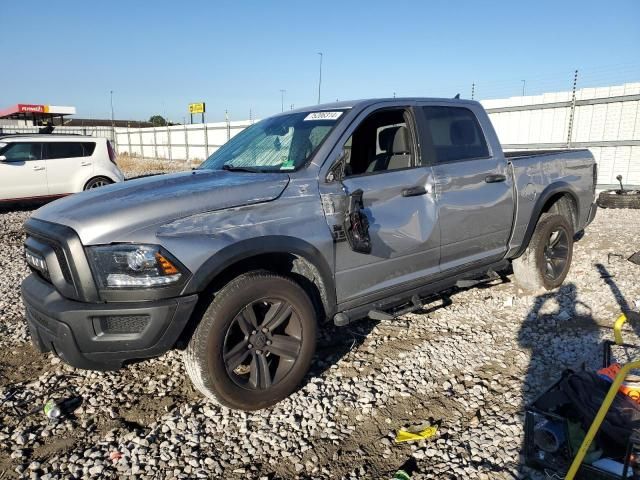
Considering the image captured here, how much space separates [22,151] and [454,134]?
33.3 ft

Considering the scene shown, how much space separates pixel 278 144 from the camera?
3.58 metres

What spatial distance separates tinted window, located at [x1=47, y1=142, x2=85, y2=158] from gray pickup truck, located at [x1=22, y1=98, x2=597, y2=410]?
8652mm

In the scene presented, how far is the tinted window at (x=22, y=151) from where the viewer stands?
33.9ft

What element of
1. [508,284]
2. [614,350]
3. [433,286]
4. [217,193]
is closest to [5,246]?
[217,193]

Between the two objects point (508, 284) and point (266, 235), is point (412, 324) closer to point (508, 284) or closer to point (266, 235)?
point (508, 284)

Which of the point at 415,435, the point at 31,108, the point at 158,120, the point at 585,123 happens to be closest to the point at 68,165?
the point at 415,435

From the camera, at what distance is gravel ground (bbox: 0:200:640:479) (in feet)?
8.19

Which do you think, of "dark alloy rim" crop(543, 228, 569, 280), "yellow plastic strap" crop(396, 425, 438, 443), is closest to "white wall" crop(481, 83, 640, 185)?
"dark alloy rim" crop(543, 228, 569, 280)

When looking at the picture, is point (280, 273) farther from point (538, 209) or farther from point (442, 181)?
point (538, 209)

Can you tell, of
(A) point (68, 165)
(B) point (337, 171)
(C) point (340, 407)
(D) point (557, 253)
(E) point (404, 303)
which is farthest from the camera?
(A) point (68, 165)

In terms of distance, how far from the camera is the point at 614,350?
144 inches

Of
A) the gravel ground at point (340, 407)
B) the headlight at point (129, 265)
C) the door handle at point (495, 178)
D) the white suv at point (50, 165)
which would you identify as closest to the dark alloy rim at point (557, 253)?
the gravel ground at point (340, 407)

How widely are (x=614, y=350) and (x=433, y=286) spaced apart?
1.46m

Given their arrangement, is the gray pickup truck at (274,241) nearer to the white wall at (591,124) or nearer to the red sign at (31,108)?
the white wall at (591,124)
